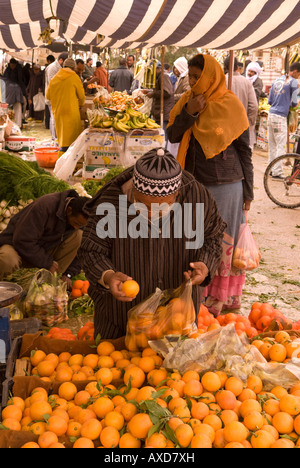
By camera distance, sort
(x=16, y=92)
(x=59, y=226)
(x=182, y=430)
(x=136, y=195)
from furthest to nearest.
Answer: (x=16, y=92), (x=59, y=226), (x=136, y=195), (x=182, y=430)

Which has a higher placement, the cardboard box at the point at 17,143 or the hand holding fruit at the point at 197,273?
the hand holding fruit at the point at 197,273

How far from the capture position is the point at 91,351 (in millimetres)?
2508

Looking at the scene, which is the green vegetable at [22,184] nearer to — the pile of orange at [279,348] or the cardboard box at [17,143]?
the pile of orange at [279,348]

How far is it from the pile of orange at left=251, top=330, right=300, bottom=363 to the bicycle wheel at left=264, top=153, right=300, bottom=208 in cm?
572

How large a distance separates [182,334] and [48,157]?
8.00 metres

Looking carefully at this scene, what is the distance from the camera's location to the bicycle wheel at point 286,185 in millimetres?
7855

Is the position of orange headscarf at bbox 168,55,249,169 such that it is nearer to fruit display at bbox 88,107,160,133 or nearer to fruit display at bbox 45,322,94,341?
fruit display at bbox 45,322,94,341

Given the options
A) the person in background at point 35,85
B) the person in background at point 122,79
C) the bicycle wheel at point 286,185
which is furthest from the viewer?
the person in background at point 35,85

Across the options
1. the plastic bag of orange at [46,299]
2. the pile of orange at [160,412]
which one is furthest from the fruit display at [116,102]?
the pile of orange at [160,412]

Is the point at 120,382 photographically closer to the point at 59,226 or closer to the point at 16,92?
the point at 59,226

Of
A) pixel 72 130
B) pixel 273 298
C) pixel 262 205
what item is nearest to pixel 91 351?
pixel 273 298

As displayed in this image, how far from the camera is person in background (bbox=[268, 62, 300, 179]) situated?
361 inches

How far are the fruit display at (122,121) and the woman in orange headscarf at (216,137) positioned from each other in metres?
3.35

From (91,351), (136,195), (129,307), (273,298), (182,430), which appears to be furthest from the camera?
(273,298)
